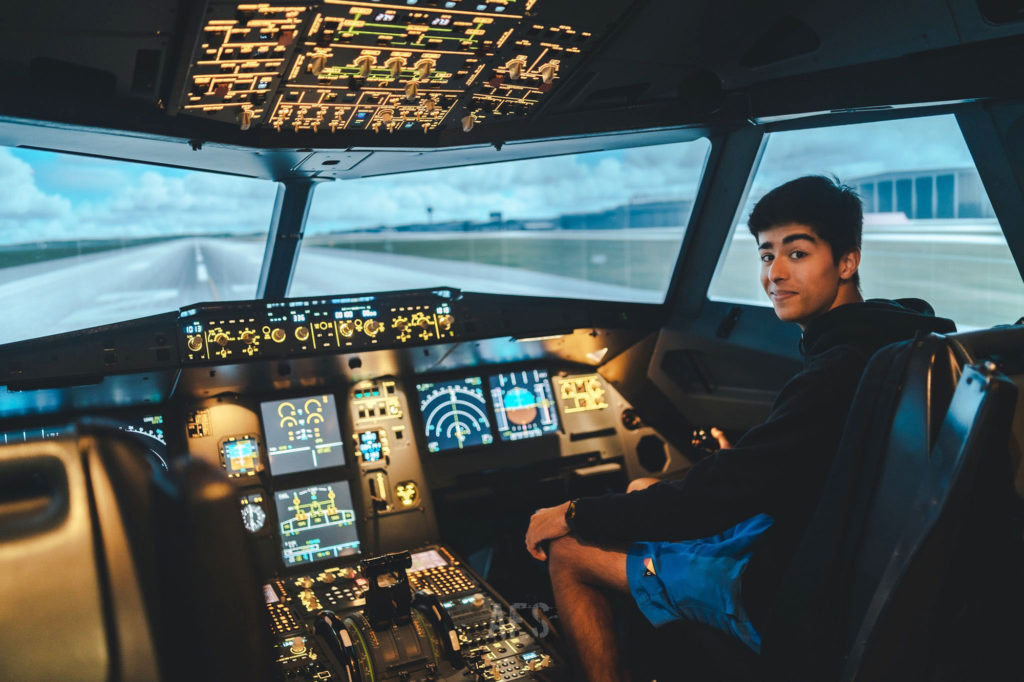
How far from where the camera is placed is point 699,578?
5.79 feet

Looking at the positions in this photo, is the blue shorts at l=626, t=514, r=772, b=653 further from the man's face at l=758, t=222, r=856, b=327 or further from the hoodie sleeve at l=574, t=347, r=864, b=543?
the man's face at l=758, t=222, r=856, b=327

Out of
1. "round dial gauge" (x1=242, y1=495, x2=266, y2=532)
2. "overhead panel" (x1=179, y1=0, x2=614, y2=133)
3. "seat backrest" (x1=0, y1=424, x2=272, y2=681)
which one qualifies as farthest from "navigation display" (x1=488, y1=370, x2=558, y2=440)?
"seat backrest" (x1=0, y1=424, x2=272, y2=681)

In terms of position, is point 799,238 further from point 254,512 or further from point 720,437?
point 254,512

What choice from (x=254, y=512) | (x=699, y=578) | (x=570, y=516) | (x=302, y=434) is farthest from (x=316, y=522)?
(x=699, y=578)

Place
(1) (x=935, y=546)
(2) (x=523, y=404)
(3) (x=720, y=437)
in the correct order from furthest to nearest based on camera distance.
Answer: (2) (x=523, y=404) → (3) (x=720, y=437) → (1) (x=935, y=546)

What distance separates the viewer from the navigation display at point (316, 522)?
2870 millimetres

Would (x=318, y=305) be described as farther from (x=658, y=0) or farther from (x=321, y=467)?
(x=658, y=0)

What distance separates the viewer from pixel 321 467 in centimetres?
300

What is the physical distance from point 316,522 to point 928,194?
2.36 metres

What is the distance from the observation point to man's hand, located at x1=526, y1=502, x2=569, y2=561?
1908 millimetres

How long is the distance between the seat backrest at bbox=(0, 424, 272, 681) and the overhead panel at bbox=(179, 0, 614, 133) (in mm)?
1297

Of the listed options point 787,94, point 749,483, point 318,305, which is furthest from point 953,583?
point 318,305

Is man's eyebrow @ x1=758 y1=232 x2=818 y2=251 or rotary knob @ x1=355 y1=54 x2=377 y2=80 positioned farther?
rotary knob @ x1=355 y1=54 x2=377 y2=80

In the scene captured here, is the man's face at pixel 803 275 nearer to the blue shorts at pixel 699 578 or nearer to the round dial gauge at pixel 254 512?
the blue shorts at pixel 699 578
